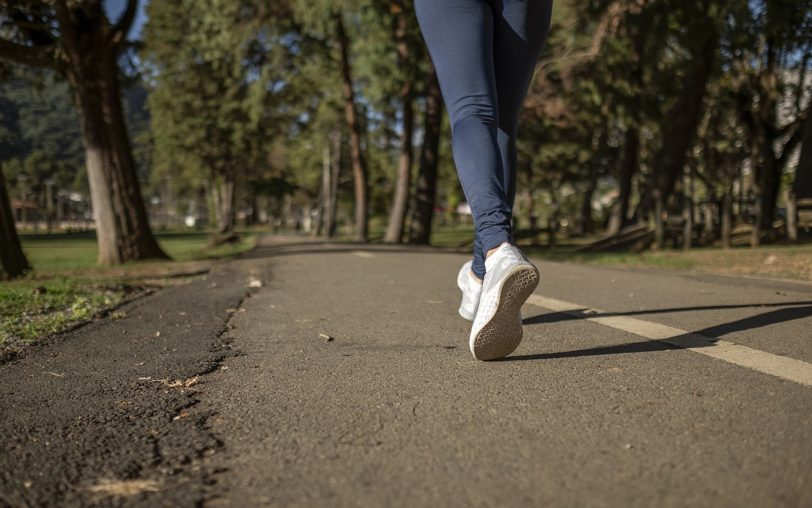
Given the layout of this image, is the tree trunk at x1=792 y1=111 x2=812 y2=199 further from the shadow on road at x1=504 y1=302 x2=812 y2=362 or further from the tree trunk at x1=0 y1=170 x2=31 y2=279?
the tree trunk at x1=0 y1=170 x2=31 y2=279

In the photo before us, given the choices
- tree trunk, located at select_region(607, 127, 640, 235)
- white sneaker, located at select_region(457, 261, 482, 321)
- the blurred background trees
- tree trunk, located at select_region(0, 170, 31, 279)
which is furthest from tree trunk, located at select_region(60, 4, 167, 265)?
tree trunk, located at select_region(607, 127, 640, 235)

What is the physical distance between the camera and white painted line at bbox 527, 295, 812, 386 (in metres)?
2.16

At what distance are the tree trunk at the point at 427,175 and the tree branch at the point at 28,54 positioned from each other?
40.7 ft

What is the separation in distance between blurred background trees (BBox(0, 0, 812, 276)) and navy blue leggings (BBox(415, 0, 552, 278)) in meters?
5.11

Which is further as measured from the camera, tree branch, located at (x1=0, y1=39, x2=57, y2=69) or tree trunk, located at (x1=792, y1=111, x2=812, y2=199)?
tree branch, located at (x1=0, y1=39, x2=57, y2=69)

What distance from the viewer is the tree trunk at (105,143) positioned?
10.9 m

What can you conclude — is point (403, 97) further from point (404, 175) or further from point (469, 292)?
point (469, 292)

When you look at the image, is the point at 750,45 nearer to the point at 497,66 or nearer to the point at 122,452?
the point at 497,66

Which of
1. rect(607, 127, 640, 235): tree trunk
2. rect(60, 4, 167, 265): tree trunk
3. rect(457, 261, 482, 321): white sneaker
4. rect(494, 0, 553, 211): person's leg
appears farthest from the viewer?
rect(607, 127, 640, 235): tree trunk

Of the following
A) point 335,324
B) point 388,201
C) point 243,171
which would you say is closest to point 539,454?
point 335,324

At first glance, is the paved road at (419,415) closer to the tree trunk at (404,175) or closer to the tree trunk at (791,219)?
the tree trunk at (791,219)

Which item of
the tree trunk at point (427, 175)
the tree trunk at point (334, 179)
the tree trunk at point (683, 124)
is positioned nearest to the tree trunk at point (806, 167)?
the tree trunk at point (683, 124)

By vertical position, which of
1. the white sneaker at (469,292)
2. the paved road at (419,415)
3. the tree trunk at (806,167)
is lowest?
the paved road at (419,415)

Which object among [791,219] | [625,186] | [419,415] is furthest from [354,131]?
[419,415]
